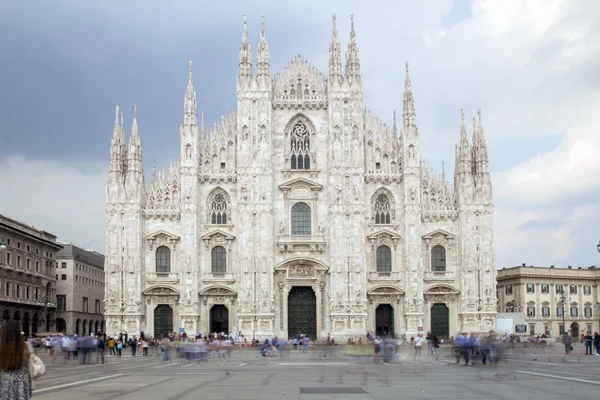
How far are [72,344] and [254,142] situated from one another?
23459 millimetres

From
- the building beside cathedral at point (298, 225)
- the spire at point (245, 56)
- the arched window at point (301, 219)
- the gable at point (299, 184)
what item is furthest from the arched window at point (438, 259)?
the spire at point (245, 56)

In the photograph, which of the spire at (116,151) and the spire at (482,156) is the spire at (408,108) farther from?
the spire at (116,151)

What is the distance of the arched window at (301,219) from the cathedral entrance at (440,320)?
465 inches

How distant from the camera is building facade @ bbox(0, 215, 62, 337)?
257ft

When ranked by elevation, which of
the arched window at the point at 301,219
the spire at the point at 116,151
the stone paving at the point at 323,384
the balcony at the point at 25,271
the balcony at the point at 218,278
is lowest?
the stone paving at the point at 323,384

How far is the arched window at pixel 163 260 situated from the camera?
66312mm

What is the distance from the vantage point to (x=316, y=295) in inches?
2611

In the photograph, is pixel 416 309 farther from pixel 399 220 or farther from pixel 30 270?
pixel 30 270

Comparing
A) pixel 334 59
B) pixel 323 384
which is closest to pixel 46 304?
pixel 334 59

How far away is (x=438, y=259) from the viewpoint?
67375 mm

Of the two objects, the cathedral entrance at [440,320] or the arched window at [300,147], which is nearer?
the cathedral entrance at [440,320]

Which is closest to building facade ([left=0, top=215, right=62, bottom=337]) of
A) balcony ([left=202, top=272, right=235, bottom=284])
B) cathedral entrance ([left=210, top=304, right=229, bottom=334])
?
balcony ([left=202, top=272, right=235, bottom=284])

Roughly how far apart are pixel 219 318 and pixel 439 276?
1763 cm

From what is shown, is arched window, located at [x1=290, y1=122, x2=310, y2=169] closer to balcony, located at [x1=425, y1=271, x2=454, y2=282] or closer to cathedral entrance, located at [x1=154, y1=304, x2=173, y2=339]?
balcony, located at [x1=425, y1=271, x2=454, y2=282]
